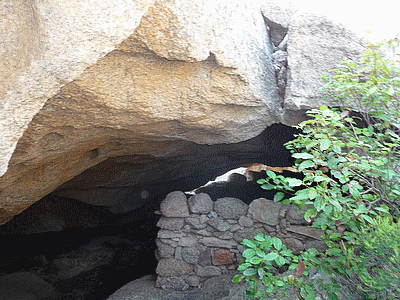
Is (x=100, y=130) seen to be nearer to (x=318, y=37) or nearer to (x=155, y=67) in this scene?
(x=155, y=67)

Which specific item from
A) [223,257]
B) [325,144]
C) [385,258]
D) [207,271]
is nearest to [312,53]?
[325,144]

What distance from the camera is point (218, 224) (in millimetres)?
3717

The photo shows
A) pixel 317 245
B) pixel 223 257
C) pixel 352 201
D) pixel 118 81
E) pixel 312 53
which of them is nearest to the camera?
pixel 352 201

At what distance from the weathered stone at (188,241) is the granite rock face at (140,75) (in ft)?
4.07

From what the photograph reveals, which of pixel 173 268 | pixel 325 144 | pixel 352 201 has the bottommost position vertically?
pixel 173 268

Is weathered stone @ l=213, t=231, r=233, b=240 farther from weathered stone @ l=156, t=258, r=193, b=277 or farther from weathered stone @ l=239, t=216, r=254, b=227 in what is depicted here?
weathered stone @ l=156, t=258, r=193, b=277

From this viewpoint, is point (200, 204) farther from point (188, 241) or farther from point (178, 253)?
point (178, 253)

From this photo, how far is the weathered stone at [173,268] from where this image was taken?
371 cm

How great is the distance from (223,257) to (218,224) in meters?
0.39

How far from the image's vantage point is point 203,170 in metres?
7.68

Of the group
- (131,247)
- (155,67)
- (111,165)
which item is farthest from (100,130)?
(131,247)

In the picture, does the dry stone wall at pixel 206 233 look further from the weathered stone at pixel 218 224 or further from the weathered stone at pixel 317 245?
the weathered stone at pixel 317 245

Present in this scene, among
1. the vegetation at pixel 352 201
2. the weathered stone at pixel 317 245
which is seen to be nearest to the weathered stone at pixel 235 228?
the weathered stone at pixel 317 245

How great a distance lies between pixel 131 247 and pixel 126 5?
5021 millimetres
